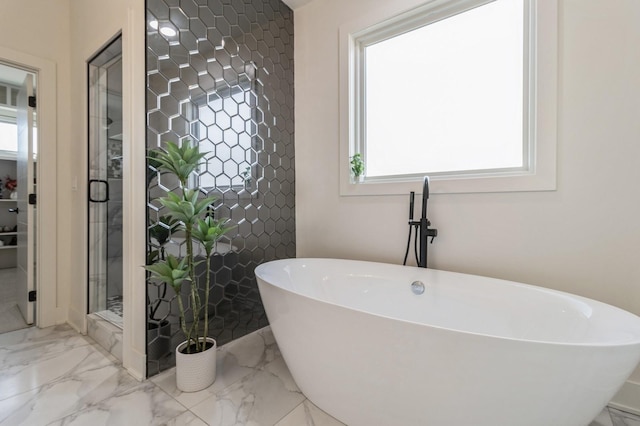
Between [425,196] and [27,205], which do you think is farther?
[27,205]

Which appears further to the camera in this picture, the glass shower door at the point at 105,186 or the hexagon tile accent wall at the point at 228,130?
the glass shower door at the point at 105,186

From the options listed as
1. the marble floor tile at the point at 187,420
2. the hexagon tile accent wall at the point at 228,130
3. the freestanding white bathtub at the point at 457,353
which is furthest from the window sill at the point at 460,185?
the marble floor tile at the point at 187,420

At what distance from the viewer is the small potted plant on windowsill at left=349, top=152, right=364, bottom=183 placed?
2.11 m

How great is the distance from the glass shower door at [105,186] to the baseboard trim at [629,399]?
111 inches

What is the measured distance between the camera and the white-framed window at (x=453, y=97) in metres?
1.52

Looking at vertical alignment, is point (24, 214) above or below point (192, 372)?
above

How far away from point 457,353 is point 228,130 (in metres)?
1.88

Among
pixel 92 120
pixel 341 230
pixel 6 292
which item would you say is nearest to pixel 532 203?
pixel 341 230

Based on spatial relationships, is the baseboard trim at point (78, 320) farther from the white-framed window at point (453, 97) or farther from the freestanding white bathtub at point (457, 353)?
the white-framed window at point (453, 97)

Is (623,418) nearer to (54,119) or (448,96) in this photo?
(448,96)

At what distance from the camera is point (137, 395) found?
1.42 metres

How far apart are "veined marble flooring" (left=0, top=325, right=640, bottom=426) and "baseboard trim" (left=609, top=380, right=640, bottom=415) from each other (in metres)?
0.04

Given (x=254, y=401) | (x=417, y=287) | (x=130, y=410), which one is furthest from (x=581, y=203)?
(x=130, y=410)

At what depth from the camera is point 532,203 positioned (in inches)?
59.6
